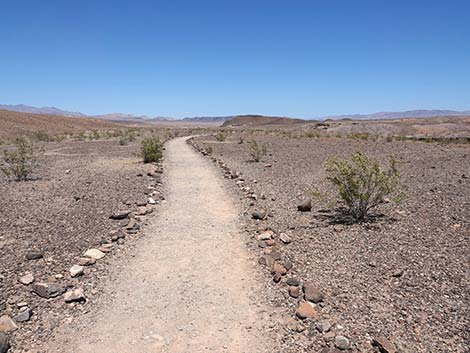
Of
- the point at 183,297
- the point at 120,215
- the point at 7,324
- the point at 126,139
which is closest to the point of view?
the point at 7,324

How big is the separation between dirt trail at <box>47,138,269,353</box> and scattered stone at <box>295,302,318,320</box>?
21.5 inches

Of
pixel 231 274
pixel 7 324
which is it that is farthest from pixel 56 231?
pixel 231 274

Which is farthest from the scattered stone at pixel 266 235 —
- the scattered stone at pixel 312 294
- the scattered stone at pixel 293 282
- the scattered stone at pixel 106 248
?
the scattered stone at pixel 106 248

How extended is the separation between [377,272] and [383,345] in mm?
1890

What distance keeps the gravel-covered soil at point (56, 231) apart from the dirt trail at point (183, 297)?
1.66 feet

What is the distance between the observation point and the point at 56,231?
8.11 metres

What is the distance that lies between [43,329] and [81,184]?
9.20 m

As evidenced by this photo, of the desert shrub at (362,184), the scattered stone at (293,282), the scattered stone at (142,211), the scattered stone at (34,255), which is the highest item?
the desert shrub at (362,184)

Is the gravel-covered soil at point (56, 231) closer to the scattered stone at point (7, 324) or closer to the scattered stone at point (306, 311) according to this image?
the scattered stone at point (7, 324)

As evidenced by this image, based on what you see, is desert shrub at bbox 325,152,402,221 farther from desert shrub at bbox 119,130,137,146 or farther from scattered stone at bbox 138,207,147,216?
desert shrub at bbox 119,130,137,146

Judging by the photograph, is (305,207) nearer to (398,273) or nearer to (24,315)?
(398,273)

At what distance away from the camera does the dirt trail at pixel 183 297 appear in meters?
4.54

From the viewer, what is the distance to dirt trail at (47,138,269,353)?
454 centimetres

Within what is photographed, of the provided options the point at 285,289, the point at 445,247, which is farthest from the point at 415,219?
the point at 285,289
